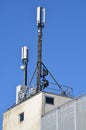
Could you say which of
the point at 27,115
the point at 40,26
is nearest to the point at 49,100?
the point at 27,115

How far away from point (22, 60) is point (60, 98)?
1416cm

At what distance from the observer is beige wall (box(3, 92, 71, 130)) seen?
62594mm

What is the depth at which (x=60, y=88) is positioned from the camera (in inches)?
2689

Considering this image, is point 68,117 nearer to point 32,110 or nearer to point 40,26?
point 32,110

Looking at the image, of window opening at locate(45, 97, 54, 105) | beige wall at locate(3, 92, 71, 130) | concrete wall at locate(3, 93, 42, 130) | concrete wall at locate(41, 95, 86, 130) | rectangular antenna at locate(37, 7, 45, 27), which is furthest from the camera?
rectangular antenna at locate(37, 7, 45, 27)

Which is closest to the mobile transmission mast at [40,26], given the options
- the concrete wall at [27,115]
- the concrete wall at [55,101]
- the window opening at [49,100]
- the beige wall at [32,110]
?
the concrete wall at [27,115]

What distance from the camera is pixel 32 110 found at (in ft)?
210

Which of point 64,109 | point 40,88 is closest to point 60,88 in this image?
point 40,88

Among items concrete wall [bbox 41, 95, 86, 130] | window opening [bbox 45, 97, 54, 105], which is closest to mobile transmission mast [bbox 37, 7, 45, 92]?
window opening [bbox 45, 97, 54, 105]

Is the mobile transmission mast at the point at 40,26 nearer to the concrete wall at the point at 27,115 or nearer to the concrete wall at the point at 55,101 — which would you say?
the concrete wall at the point at 27,115

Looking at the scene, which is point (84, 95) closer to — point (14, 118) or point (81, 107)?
point (81, 107)

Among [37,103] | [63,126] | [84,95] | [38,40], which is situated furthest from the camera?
[38,40]

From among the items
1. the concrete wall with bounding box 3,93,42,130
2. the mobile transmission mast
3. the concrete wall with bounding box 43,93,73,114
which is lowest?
the concrete wall with bounding box 3,93,42,130

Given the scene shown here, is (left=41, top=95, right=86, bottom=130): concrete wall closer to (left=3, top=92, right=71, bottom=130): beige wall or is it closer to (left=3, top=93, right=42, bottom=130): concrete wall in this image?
(left=3, top=92, right=71, bottom=130): beige wall
